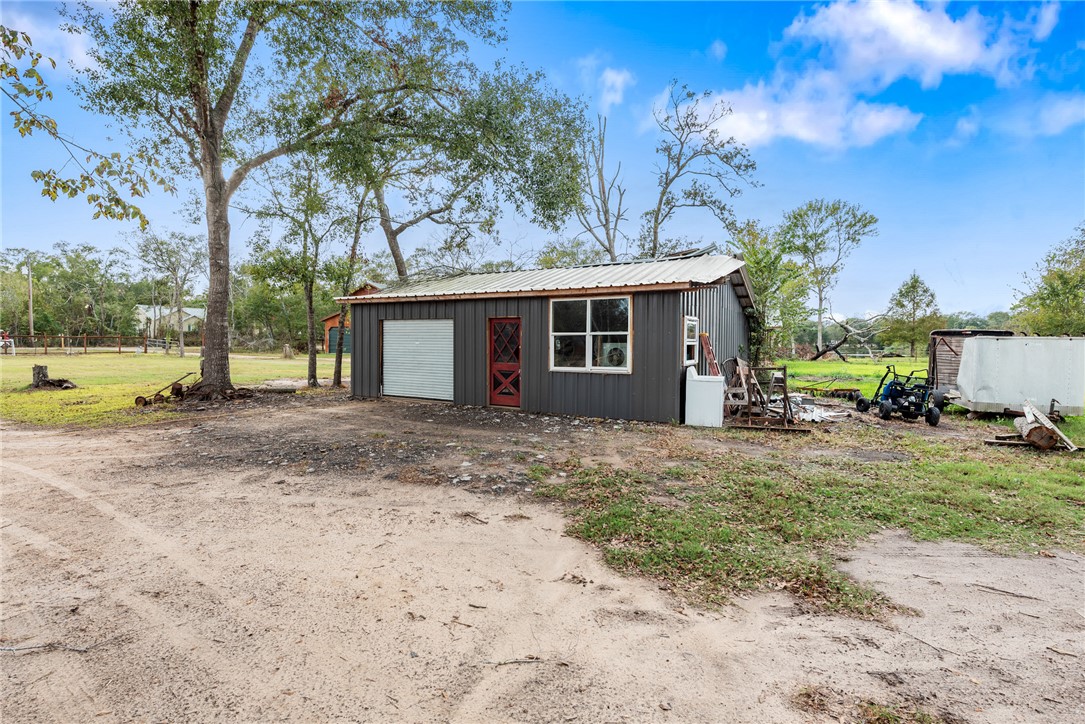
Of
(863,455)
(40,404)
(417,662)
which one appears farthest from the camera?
(40,404)

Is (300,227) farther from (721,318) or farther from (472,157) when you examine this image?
(721,318)

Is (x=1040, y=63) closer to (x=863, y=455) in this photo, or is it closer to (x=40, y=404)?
(x=863, y=455)

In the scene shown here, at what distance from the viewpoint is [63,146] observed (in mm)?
3455

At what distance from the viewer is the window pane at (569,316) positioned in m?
10.1

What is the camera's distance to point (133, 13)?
34.7ft

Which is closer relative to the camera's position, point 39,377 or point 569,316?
point 569,316

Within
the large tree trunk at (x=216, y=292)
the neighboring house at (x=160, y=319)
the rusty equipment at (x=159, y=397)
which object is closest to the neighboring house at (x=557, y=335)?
the large tree trunk at (x=216, y=292)

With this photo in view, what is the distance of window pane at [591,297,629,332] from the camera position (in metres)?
9.63

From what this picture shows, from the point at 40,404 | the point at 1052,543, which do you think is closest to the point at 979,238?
the point at 1052,543

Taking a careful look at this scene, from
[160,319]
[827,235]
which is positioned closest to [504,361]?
[827,235]

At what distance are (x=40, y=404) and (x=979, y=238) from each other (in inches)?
1415

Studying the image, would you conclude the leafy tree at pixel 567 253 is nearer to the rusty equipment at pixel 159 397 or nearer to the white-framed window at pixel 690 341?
the white-framed window at pixel 690 341

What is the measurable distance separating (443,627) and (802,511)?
11.0 feet

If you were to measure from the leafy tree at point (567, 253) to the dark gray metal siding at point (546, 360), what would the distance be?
16.5m
